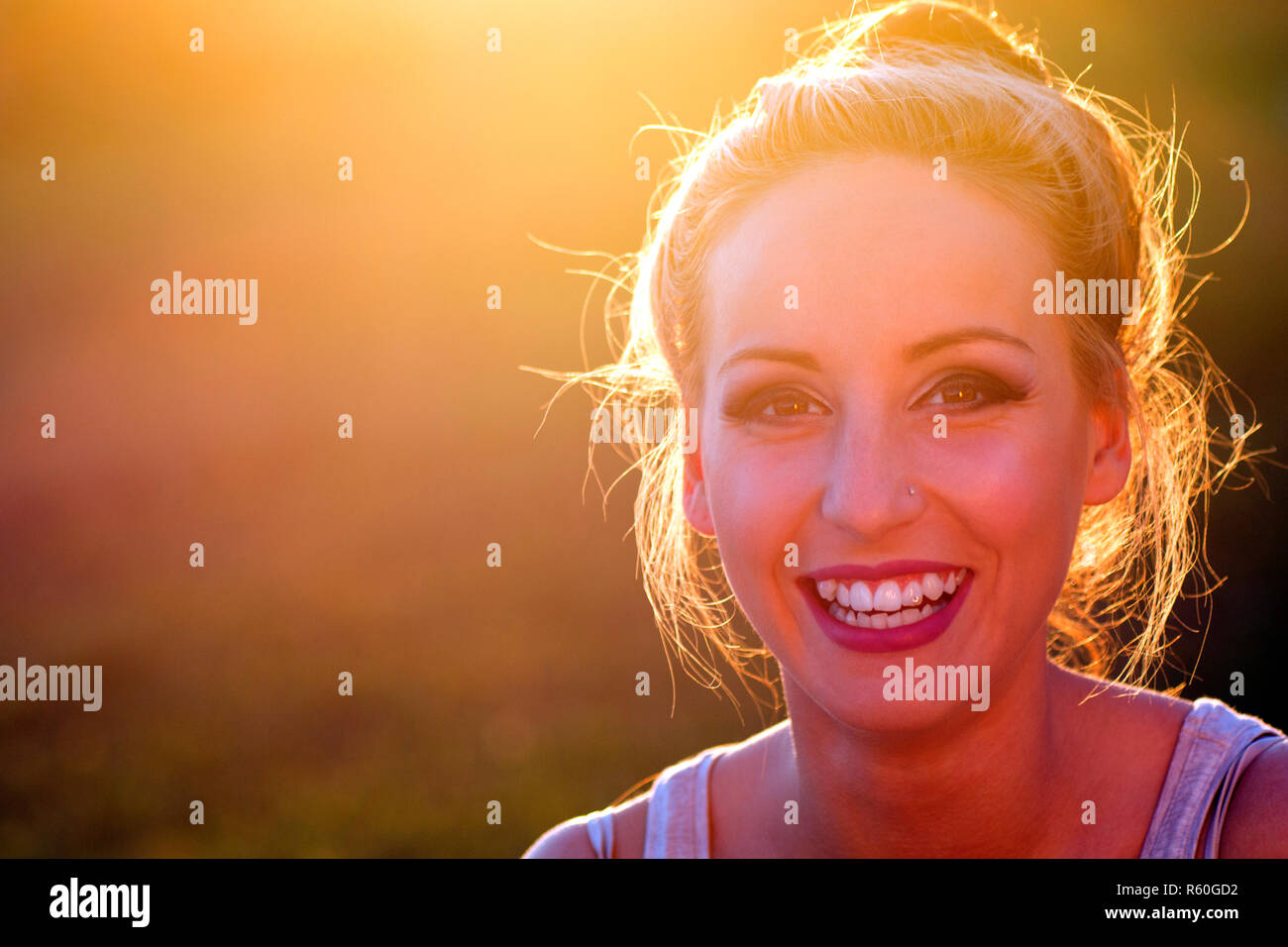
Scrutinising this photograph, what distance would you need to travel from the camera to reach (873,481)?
1952 mm

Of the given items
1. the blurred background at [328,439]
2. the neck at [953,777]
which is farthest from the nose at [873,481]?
the blurred background at [328,439]

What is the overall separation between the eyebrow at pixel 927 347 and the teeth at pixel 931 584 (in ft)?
1.38

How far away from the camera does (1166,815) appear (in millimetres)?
2096

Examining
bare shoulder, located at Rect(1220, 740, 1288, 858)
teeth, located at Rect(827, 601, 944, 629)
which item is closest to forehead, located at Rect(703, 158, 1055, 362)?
teeth, located at Rect(827, 601, 944, 629)

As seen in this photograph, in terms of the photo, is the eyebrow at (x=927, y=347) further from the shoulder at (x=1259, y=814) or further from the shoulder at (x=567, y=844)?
the shoulder at (x=567, y=844)

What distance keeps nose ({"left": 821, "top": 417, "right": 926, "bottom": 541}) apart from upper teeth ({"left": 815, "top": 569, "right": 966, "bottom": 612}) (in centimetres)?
13

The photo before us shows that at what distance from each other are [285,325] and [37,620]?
2333 mm

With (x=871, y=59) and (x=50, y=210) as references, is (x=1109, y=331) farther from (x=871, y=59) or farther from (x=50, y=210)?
(x=50, y=210)

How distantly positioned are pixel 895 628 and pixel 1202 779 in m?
0.67

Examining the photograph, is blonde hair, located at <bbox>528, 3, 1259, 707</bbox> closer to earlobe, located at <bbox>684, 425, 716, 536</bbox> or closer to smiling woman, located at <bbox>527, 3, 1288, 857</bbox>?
smiling woman, located at <bbox>527, 3, 1288, 857</bbox>

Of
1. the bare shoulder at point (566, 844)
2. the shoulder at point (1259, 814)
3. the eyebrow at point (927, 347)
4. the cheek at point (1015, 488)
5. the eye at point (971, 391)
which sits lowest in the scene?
the bare shoulder at point (566, 844)

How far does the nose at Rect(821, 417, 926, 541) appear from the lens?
76.7 inches

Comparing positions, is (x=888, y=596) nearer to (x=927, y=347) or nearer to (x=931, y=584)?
(x=931, y=584)

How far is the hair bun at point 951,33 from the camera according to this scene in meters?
2.39
